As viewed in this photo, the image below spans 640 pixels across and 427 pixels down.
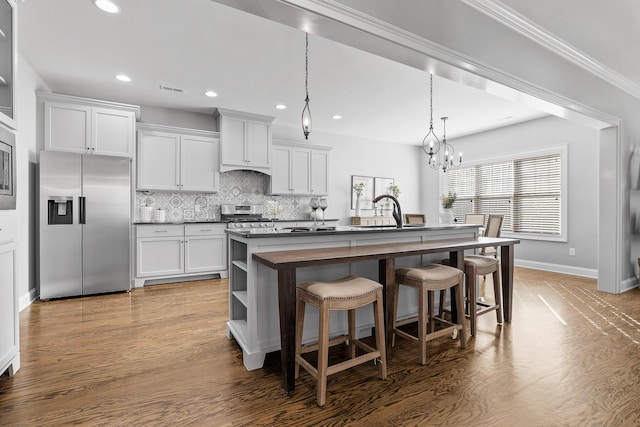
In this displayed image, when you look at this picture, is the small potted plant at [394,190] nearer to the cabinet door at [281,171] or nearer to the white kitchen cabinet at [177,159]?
the cabinet door at [281,171]

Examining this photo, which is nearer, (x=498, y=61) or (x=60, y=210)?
(x=498, y=61)

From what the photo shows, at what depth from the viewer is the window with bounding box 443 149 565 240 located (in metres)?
5.30

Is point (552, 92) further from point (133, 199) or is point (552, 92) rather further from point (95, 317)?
point (133, 199)

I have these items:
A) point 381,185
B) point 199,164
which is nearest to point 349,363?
point 199,164

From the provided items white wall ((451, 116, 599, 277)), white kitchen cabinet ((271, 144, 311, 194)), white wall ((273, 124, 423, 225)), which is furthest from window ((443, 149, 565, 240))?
white kitchen cabinet ((271, 144, 311, 194))

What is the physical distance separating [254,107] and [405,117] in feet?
8.52

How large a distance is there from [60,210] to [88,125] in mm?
1142

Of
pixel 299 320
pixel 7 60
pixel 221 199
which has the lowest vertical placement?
pixel 299 320

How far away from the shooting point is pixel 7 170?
194cm

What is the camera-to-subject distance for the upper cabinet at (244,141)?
492 centimetres

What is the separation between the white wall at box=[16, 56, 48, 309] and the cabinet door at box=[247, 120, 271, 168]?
2656 mm

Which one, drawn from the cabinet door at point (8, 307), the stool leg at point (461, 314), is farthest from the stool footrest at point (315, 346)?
the cabinet door at point (8, 307)

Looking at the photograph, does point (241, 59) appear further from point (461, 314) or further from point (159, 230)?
point (461, 314)

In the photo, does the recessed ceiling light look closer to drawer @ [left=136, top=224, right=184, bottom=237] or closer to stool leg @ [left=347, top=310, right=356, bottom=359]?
drawer @ [left=136, top=224, right=184, bottom=237]
